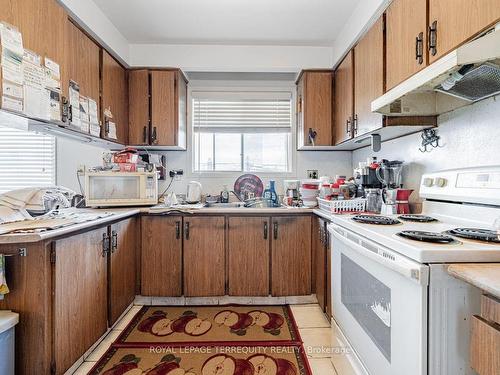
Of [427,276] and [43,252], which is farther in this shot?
[43,252]

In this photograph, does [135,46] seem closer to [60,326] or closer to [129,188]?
[129,188]

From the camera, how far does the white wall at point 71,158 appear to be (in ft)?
9.69

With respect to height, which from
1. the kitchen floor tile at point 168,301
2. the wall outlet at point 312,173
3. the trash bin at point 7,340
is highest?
the wall outlet at point 312,173

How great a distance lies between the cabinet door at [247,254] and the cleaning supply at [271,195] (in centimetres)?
43

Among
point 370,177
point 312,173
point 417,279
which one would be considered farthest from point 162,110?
point 417,279

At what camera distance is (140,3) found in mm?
2207

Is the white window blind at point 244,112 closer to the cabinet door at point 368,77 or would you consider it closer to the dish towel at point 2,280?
the cabinet door at point 368,77

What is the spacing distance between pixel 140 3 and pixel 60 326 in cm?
226

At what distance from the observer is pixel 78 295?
1615mm

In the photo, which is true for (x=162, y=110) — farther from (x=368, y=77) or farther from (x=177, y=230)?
(x=368, y=77)

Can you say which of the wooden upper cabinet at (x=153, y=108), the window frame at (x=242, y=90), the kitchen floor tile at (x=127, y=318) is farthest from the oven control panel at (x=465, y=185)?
the kitchen floor tile at (x=127, y=318)

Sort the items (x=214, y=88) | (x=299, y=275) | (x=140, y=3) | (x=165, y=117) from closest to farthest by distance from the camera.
→ (x=140, y=3) → (x=299, y=275) → (x=165, y=117) → (x=214, y=88)

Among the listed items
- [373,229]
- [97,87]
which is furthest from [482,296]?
[97,87]

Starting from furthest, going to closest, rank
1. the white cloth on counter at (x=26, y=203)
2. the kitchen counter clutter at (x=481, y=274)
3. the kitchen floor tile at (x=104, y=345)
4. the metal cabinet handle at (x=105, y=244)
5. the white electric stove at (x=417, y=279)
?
the metal cabinet handle at (x=105, y=244) → the kitchen floor tile at (x=104, y=345) → the white cloth on counter at (x=26, y=203) → the white electric stove at (x=417, y=279) → the kitchen counter clutter at (x=481, y=274)
